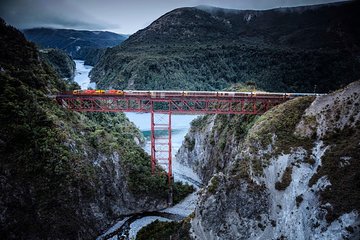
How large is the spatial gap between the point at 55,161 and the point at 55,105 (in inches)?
409

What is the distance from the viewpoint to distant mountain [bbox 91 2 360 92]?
108312 millimetres

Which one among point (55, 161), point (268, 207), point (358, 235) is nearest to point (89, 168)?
point (55, 161)

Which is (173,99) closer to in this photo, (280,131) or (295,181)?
(280,131)

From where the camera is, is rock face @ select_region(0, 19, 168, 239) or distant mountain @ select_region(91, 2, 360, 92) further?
distant mountain @ select_region(91, 2, 360, 92)

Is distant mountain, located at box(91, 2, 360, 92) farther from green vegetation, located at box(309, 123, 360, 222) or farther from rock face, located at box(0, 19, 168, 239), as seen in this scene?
green vegetation, located at box(309, 123, 360, 222)

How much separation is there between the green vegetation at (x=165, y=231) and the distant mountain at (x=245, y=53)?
7826cm

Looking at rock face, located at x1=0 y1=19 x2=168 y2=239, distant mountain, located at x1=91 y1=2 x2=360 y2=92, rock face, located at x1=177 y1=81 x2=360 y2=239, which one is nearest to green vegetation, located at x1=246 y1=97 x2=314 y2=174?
rock face, located at x1=177 y1=81 x2=360 y2=239

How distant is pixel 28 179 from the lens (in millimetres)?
33531

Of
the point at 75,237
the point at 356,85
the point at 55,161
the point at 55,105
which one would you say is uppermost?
the point at 356,85

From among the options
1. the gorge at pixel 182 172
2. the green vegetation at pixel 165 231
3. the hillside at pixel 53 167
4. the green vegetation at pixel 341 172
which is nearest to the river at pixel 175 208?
the gorge at pixel 182 172

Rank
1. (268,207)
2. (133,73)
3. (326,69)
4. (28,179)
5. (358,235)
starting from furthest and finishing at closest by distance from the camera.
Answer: (133,73) → (326,69) → (28,179) → (268,207) → (358,235)

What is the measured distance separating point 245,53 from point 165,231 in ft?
382

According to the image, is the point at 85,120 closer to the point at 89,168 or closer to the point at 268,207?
the point at 89,168

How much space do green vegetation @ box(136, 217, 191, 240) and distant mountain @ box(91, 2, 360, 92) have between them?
257ft
